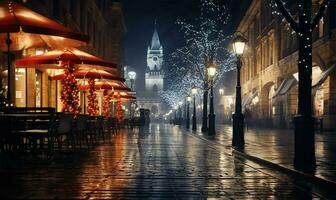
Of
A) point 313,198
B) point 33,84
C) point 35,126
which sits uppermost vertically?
point 33,84

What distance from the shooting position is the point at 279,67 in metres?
42.0

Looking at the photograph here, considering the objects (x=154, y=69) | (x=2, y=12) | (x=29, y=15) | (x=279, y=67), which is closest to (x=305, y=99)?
(x=29, y=15)

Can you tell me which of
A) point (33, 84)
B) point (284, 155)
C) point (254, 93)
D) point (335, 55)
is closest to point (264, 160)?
point (284, 155)

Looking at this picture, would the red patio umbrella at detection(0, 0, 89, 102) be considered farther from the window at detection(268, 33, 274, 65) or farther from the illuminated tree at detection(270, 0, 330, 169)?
the window at detection(268, 33, 274, 65)

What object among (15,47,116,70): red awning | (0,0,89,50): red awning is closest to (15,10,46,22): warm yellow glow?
(0,0,89,50): red awning

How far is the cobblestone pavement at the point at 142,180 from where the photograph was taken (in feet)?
25.3

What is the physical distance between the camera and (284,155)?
13984mm

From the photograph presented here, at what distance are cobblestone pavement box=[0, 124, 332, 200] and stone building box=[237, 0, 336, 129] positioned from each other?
434 inches

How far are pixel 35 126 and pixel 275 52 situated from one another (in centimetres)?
3420

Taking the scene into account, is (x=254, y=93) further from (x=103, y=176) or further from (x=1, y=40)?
(x=103, y=176)

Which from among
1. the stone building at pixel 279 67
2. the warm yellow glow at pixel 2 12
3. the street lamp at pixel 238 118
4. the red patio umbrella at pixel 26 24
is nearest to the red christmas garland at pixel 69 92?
the red patio umbrella at pixel 26 24

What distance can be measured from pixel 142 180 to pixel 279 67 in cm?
3439

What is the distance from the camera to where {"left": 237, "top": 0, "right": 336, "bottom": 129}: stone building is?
1179 inches

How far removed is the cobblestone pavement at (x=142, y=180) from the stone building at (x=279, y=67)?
11032mm
